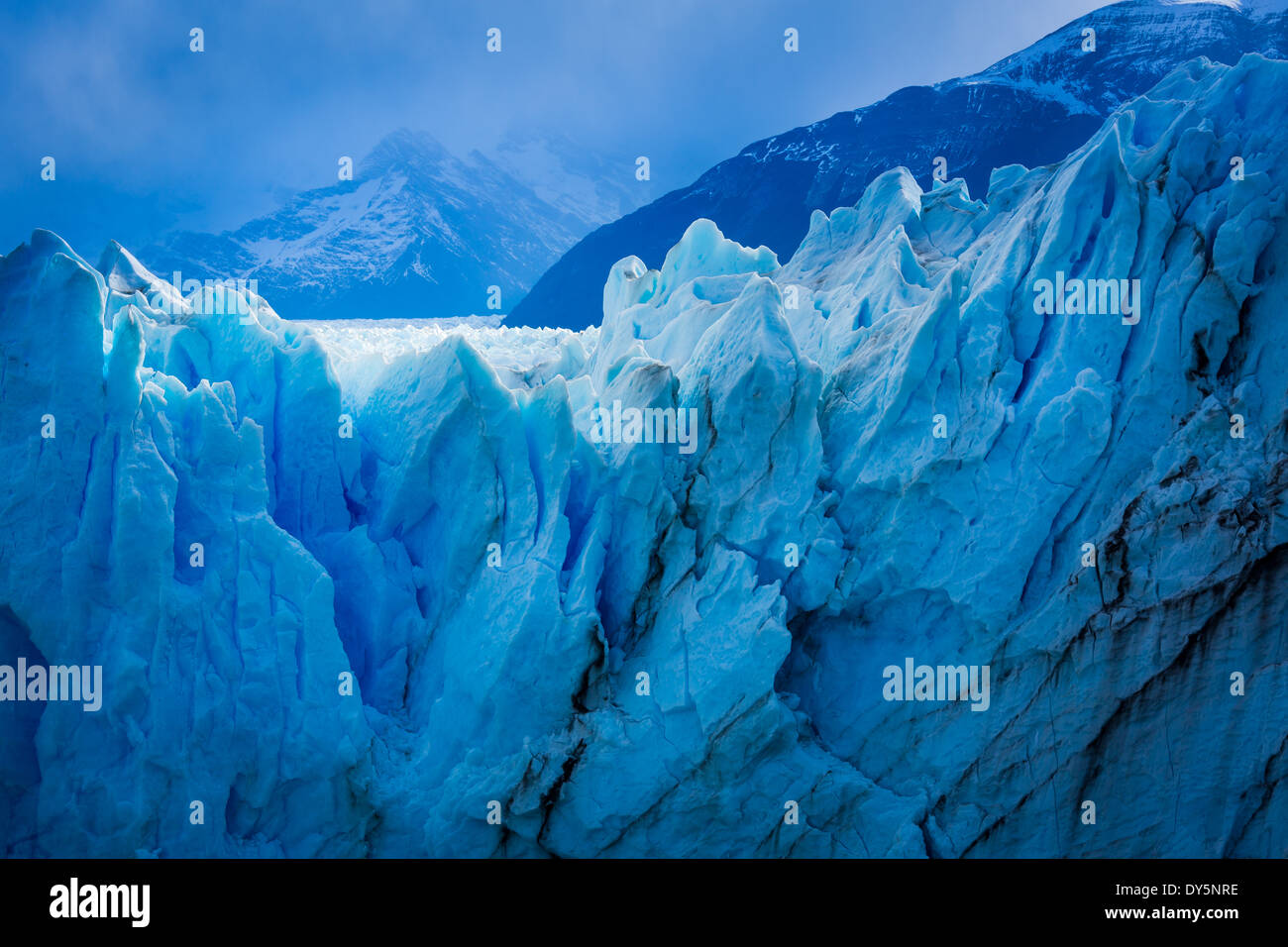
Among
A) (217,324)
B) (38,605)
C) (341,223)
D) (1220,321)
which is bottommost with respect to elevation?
(38,605)

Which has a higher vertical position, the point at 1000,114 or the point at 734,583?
the point at 1000,114

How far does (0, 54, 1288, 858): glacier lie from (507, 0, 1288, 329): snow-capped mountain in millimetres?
36835

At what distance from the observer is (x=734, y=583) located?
8438 mm

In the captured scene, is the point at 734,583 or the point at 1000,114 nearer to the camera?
the point at 734,583

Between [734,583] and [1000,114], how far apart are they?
48.0 metres

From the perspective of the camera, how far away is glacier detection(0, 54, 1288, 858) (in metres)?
7.71

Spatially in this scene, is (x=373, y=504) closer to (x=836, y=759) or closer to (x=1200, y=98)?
(x=836, y=759)

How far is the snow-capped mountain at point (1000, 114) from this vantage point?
44.4m

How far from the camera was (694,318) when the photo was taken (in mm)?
10984

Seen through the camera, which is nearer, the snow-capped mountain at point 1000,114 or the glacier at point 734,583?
the glacier at point 734,583

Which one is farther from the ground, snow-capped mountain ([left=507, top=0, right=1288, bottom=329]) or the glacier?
snow-capped mountain ([left=507, top=0, right=1288, bottom=329])

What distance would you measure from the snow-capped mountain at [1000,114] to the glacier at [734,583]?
121ft

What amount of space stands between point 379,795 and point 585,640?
8.80 ft
